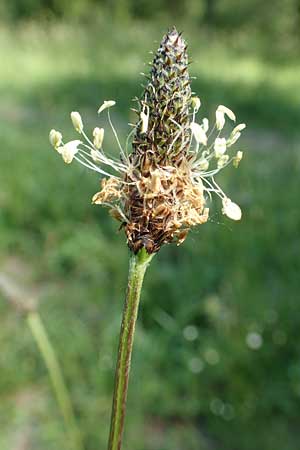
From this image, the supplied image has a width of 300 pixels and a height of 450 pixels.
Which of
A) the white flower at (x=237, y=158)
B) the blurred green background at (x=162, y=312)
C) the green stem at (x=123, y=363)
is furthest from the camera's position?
the blurred green background at (x=162, y=312)

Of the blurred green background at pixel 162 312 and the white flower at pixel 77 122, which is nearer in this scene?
the white flower at pixel 77 122

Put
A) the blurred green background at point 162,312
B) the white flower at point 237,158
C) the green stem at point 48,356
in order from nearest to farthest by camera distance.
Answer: the white flower at point 237,158 → the green stem at point 48,356 → the blurred green background at point 162,312

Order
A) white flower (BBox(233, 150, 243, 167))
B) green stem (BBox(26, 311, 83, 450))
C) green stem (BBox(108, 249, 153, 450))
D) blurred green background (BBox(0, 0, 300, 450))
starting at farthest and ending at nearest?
blurred green background (BBox(0, 0, 300, 450)) < green stem (BBox(26, 311, 83, 450)) < white flower (BBox(233, 150, 243, 167)) < green stem (BBox(108, 249, 153, 450))

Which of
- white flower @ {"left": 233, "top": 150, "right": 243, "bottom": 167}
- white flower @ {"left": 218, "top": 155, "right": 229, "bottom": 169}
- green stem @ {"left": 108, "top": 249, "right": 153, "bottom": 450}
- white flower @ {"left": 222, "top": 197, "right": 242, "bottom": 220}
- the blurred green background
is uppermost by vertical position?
the blurred green background

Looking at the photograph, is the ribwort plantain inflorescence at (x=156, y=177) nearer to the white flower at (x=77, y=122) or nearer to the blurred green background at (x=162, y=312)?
the white flower at (x=77, y=122)

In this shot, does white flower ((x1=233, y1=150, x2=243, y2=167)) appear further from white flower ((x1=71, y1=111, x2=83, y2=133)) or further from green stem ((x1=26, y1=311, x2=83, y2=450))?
green stem ((x1=26, y1=311, x2=83, y2=450))

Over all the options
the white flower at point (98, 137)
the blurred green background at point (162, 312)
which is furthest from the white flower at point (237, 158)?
the blurred green background at point (162, 312)

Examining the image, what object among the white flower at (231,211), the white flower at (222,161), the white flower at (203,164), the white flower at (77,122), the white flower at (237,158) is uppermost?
the white flower at (77,122)

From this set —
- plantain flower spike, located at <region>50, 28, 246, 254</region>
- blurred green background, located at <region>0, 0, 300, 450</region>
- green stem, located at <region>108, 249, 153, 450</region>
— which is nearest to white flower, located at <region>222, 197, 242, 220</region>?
plantain flower spike, located at <region>50, 28, 246, 254</region>

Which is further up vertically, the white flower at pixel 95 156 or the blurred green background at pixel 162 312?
the blurred green background at pixel 162 312

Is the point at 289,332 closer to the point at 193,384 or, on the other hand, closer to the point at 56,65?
the point at 193,384
